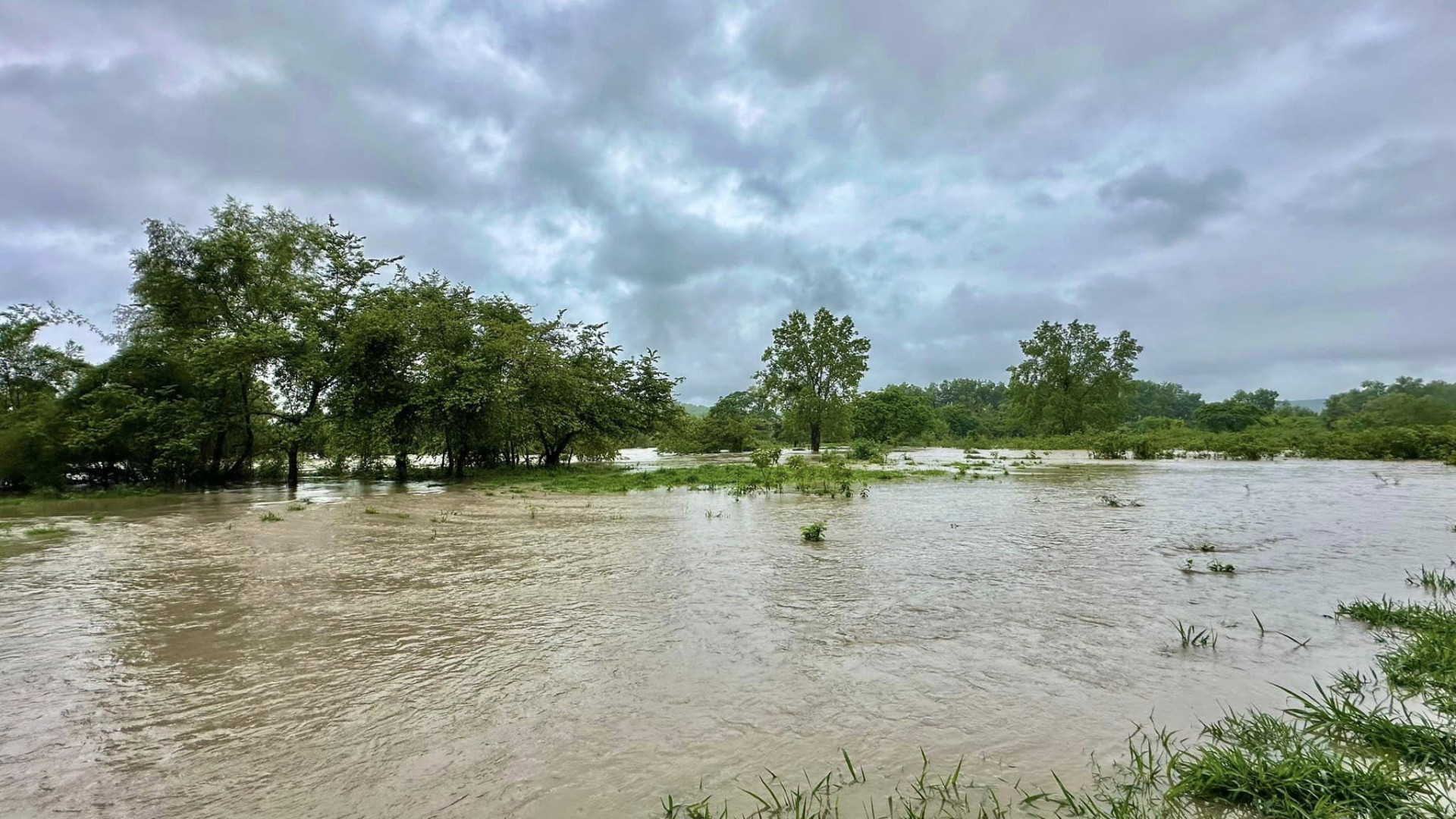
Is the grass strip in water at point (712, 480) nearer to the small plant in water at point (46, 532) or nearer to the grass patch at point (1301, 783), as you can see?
the small plant in water at point (46, 532)

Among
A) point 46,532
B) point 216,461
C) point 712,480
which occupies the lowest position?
point 46,532

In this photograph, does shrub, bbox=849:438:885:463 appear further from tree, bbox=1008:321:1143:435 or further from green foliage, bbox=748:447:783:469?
tree, bbox=1008:321:1143:435

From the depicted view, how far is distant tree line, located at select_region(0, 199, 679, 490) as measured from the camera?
20750 mm

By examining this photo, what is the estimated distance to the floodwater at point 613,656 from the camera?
3072mm

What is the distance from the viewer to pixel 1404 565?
7262 millimetres

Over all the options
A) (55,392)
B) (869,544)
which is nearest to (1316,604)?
(869,544)

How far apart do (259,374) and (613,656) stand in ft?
80.3

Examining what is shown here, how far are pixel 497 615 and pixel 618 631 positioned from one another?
1383mm

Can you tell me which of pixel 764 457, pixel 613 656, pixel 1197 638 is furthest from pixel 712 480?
pixel 1197 638

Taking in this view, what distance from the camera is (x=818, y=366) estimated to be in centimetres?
4262

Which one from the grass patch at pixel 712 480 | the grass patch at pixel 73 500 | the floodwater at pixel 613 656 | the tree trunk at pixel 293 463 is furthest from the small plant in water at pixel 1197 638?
the tree trunk at pixel 293 463

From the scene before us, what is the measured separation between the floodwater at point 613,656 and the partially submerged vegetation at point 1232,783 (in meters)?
0.17

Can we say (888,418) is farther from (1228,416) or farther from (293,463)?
(293,463)

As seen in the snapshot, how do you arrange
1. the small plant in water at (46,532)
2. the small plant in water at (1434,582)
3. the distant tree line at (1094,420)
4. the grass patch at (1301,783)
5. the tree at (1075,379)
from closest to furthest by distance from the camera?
the grass patch at (1301,783), the small plant in water at (1434,582), the small plant in water at (46,532), the distant tree line at (1094,420), the tree at (1075,379)
